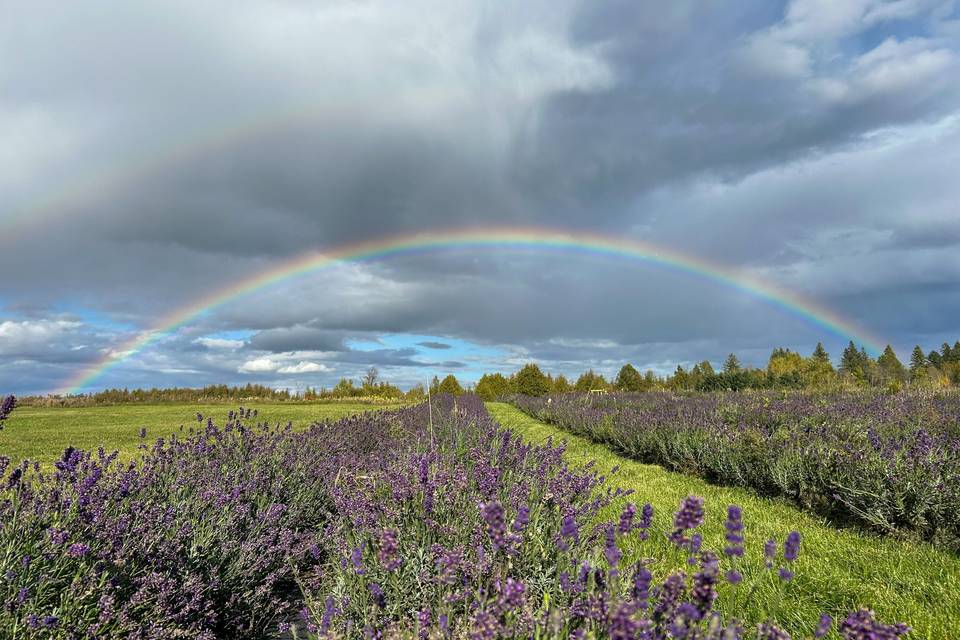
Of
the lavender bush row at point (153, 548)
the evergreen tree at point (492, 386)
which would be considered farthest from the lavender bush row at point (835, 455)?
the evergreen tree at point (492, 386)

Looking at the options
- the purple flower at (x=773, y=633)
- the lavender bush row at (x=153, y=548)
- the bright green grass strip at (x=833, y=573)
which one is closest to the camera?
the purple flower at (x=773, y=633)

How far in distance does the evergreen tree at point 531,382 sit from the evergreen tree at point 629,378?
7.16 m

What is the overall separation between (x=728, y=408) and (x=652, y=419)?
1691 millimetres

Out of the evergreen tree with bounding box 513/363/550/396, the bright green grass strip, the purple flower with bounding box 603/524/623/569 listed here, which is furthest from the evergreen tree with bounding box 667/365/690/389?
the purple flower with bounding box 603/524/623/569

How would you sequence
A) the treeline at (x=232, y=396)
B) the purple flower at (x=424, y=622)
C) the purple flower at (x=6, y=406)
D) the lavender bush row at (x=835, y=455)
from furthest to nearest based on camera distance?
the treeline at (x=232, y=396), the lavender bush row at (x=835, y=455), the purple flower at (x=6, y=406), the purple flower at (x=424, y=622)

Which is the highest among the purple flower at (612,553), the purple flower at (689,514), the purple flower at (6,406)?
the purple flower at (6,406)

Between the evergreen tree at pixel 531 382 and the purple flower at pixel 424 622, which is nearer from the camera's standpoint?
the purple flower at pixel 424 622

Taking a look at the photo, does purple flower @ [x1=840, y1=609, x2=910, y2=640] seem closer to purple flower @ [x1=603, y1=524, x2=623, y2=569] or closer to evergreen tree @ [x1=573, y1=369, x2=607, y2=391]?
purple flower @ [x1=603, y1=524, x2=623, y2=569]

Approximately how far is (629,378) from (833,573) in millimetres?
48861

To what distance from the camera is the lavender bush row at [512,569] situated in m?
1.42

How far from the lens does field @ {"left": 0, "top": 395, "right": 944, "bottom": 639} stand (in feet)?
5.49

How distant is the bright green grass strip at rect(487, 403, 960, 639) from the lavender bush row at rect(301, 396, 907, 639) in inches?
5.6

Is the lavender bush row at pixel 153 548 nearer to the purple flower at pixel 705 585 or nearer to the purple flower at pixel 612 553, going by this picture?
the purple flower at pixel 612 553

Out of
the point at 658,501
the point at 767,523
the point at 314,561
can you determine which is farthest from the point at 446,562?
the point at 658,501
